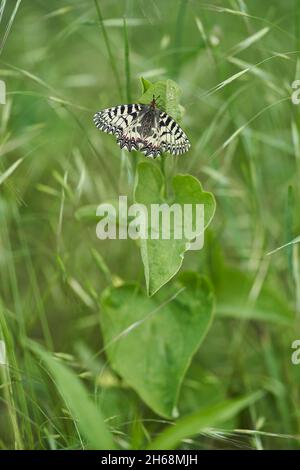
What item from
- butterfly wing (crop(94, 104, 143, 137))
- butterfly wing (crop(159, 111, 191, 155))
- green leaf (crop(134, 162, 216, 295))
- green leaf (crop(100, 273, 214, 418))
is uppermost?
butterfly wing (crop(94, 104, 143, 137))

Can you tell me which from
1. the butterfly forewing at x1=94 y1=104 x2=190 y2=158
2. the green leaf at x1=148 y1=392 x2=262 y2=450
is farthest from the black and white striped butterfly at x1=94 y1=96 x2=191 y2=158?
the green leaf at x1=148 y1=392 x2=262 y2=450

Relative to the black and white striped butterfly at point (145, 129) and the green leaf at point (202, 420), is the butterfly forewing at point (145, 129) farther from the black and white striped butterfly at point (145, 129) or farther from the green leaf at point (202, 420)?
the green leaf at point (202, 420)

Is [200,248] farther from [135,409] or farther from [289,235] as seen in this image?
[135,409]

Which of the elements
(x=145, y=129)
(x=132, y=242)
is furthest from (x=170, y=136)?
(x=132, y=242)

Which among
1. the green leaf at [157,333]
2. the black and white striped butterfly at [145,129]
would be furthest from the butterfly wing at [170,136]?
the green leaf at [157,333]

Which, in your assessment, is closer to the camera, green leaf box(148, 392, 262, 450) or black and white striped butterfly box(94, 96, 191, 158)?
green leaf box(148, 392, 262, 450)

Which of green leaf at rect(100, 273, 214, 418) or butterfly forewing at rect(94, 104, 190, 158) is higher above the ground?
butterfly forewing at rect(94, 104, 190, 158)

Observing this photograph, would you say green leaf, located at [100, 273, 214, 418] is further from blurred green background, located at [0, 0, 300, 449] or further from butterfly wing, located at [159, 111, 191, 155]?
butterfly wing, located at [159, 111, 191, 155]
